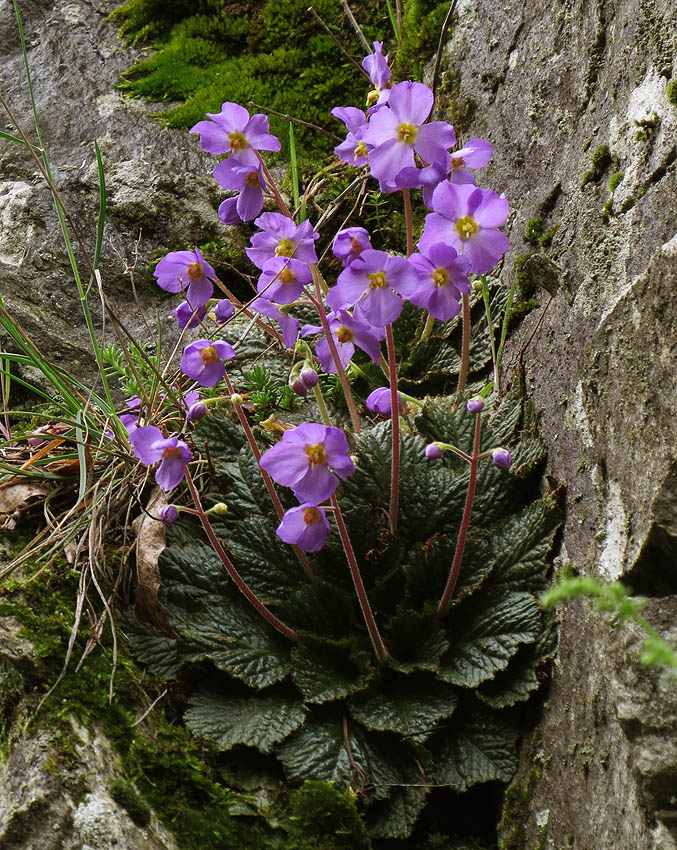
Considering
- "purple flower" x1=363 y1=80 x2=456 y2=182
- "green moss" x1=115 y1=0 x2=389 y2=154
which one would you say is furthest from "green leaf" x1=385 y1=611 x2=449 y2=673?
"green moss" x1=115 y1=0 x2=389 y2=154

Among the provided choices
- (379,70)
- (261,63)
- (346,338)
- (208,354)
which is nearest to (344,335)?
(346,338)

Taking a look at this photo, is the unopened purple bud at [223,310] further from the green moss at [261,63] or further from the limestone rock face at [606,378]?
the green moss at [261,63]

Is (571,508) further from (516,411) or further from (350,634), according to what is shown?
(350,634)

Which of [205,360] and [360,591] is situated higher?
[205,360]

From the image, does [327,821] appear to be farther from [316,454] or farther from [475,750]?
[316,454]

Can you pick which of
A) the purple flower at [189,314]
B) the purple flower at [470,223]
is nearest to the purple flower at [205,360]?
the purple flower at [189,314]
